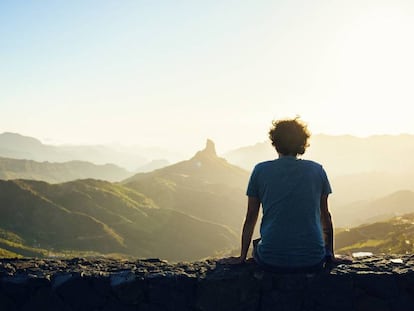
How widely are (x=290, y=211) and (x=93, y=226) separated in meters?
115

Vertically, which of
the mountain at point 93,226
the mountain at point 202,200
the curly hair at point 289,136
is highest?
the curly hair at point 289,136

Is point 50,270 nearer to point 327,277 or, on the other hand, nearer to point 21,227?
point 327,277

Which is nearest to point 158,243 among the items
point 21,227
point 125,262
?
point 21,227

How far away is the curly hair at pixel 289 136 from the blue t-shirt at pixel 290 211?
0.16m

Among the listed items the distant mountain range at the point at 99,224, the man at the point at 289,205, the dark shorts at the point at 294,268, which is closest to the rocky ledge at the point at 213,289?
the dark shorts at the point at 294,268

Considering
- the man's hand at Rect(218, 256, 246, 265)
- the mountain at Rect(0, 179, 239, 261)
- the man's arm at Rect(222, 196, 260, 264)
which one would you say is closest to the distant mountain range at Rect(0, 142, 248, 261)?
the mountain at Rect(0, 179, 239, 261)

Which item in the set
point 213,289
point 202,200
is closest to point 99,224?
point 202,200

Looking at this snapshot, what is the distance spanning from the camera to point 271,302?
543 cm

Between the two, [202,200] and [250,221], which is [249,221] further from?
[202,200]

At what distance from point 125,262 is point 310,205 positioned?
9.54ft

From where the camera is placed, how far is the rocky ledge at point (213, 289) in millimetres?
5430

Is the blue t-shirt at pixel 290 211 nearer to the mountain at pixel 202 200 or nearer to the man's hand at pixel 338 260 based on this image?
the man's hand at pixel 338 260

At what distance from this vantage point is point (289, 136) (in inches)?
223

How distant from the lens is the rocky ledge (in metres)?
5.43
